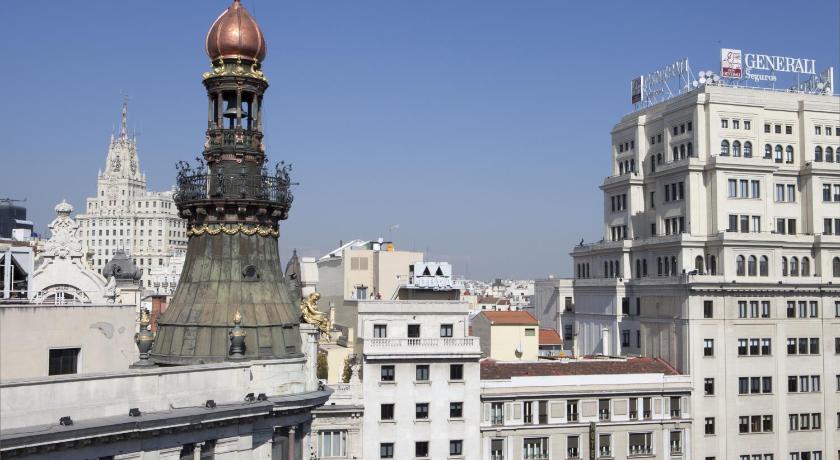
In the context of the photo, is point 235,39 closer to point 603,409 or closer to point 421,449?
point 421,449

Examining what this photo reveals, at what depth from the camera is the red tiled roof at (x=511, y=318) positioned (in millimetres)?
93812

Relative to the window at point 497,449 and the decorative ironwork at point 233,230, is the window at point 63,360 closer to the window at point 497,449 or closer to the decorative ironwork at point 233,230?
the decorative ironwork at point 233,230

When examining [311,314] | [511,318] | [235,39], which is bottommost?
[511,318]

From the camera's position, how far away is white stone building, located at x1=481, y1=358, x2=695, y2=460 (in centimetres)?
7644

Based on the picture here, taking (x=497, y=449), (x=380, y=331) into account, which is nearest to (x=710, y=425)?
(x=497, y=449)

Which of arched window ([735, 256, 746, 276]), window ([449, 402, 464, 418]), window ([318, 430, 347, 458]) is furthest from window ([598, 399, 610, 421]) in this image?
window ([318, 430, 347, 458])

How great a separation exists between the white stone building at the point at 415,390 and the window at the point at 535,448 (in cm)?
411

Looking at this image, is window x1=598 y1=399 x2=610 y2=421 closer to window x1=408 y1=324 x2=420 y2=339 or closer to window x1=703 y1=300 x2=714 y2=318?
window x1=703 y1=300 x2=714 y2=318

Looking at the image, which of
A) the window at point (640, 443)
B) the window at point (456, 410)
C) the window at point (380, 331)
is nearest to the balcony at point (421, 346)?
the window at point (380, 331)

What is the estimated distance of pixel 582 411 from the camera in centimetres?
7794

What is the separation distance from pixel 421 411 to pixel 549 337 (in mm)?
35699

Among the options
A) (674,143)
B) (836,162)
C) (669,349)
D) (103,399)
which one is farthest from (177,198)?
(836,162)

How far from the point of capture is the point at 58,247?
205 feet

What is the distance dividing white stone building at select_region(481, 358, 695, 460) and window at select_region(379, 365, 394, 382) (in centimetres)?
766
